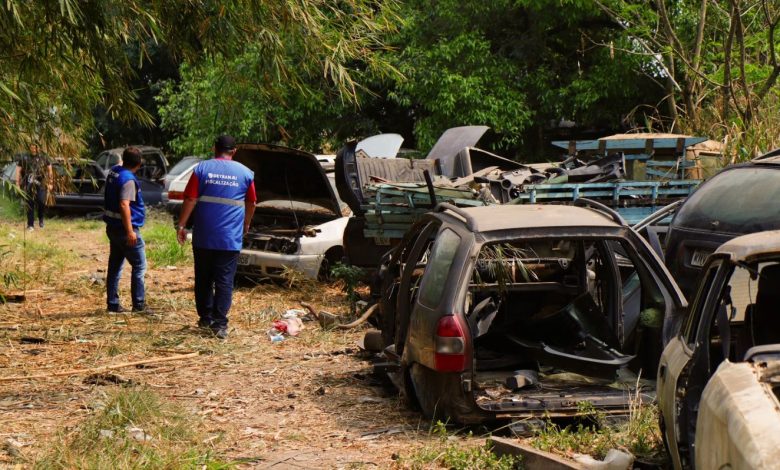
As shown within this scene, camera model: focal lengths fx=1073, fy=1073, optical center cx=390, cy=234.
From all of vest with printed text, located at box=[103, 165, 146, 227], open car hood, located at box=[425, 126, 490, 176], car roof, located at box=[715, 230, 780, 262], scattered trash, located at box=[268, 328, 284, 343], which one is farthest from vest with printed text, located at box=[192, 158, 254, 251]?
car roof, located at box=[715, 230, 780, 262]

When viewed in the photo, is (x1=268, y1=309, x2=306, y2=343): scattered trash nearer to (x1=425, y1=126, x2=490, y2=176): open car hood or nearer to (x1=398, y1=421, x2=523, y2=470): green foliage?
(x1=425, y1=126, x2=490, y2=176): open car hood

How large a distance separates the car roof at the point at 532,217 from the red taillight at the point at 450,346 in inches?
25.9

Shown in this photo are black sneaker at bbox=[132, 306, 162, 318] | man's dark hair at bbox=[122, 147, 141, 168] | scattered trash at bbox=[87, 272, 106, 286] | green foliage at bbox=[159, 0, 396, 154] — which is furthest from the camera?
scattered trash at bbox=[87, 272, 106, 286]

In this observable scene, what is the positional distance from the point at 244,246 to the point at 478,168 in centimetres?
306

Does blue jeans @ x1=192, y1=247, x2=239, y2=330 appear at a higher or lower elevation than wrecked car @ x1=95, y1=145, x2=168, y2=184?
higher

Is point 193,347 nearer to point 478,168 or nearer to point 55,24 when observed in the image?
point 55,24

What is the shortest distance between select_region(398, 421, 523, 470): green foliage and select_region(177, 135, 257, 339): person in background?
15.0 ft

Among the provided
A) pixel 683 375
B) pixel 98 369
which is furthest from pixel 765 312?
pixel 98 369

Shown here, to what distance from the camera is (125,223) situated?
11.2 metres

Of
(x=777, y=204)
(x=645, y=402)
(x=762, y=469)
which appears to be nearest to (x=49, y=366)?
(x=645, y=402)

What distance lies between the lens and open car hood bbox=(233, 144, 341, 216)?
13336 millimetres

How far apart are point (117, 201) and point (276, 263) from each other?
2.31 m

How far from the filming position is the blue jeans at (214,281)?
33.3 ft

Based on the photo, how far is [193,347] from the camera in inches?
382
